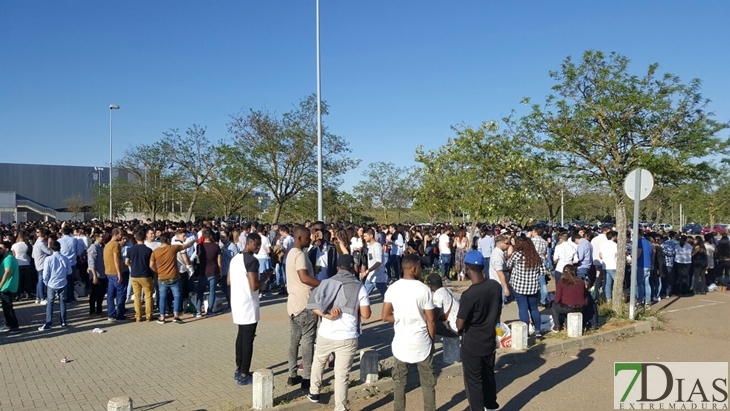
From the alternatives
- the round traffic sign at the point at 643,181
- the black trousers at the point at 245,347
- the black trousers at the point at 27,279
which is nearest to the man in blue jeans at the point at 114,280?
the black trousers at the point at 27,279

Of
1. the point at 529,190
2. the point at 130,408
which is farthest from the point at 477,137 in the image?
the point at 130,408

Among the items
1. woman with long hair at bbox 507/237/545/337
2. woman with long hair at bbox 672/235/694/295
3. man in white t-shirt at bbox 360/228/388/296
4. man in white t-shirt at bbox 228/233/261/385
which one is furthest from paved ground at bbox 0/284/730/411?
woman with long hair at bbox 672/235/694/295

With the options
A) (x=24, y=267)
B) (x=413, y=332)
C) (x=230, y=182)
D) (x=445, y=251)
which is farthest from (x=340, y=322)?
(x=230, y=182)

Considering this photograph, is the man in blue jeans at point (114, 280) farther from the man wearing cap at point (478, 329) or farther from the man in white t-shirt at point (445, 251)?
the man in white t-shirt at point (445, 251)

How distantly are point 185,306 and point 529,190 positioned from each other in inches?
470

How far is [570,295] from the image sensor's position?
888cm

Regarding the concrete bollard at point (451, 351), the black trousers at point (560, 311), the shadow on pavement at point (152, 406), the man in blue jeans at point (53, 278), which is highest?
the man in blue jeans at point (53, 278)

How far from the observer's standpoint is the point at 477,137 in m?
17.8

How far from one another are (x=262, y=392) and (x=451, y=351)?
2935mm

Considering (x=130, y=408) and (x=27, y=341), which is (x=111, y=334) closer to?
(x=27, y=341)

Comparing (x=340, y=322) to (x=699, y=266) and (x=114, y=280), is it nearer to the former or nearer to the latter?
(x=114, y=280)

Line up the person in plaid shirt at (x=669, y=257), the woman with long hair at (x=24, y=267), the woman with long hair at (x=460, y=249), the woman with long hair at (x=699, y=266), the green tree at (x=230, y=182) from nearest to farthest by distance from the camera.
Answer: the woman with long hair at (x=24, y=267), the person in plaid shirt at (x=669, y=257), the woman with long hair at (x=699, y=266), the woman with long hair at (x=460, y=249), the green tree at (x=230, y=182)

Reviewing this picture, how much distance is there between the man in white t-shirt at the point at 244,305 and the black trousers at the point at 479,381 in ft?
8.49

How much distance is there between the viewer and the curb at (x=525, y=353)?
619cm
